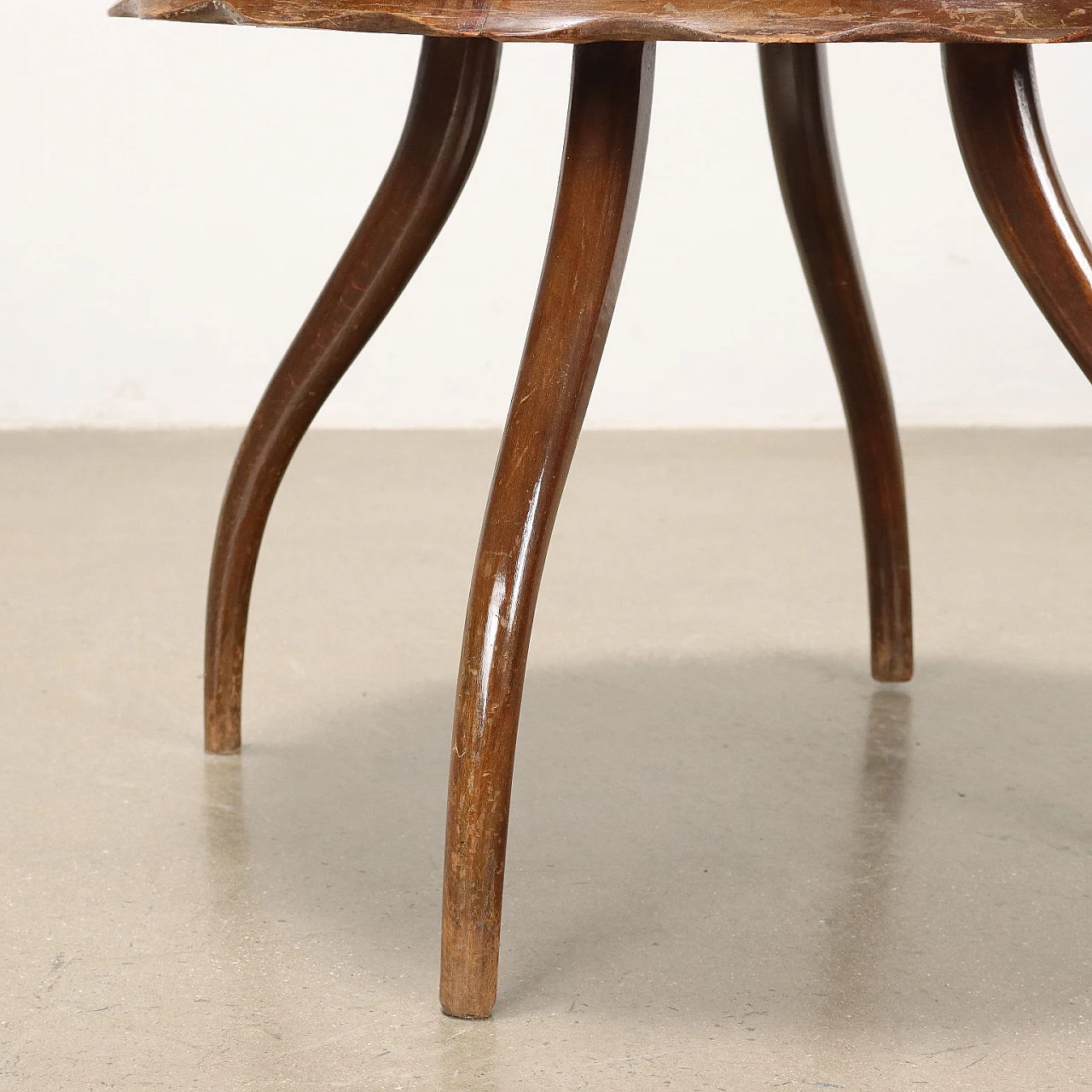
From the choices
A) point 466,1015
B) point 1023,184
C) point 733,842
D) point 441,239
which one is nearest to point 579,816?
point 733,842

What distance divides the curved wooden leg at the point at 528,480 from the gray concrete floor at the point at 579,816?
0.23 ft

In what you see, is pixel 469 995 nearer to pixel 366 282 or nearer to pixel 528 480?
pixel 528 480

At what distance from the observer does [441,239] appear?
315cm

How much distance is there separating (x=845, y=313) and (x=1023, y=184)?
0.38 metres

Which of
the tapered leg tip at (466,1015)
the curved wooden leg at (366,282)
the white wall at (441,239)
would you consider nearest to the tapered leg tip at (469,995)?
the tapered leg tip at (466,1015)

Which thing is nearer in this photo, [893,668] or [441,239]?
[893,668]

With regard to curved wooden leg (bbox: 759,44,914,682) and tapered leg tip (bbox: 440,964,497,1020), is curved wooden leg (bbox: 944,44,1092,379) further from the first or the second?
tapered leg tip (bbox: 440,964,497,1020)

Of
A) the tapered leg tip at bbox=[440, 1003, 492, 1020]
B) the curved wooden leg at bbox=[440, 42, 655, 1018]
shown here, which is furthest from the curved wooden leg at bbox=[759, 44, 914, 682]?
the tapered leg tip at bbox=[440, 1003, 492, 1020]

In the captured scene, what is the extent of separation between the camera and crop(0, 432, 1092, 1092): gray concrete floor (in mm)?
899

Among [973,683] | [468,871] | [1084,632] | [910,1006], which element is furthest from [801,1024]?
[1084,632]

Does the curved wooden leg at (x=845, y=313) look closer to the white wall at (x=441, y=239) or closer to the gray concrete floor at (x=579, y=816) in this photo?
the gray concrete floor at (x=579, y=816)

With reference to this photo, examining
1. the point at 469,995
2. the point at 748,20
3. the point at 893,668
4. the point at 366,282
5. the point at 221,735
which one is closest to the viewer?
the point at 748,20

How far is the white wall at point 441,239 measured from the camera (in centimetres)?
302

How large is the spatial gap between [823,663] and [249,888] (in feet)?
2.41
